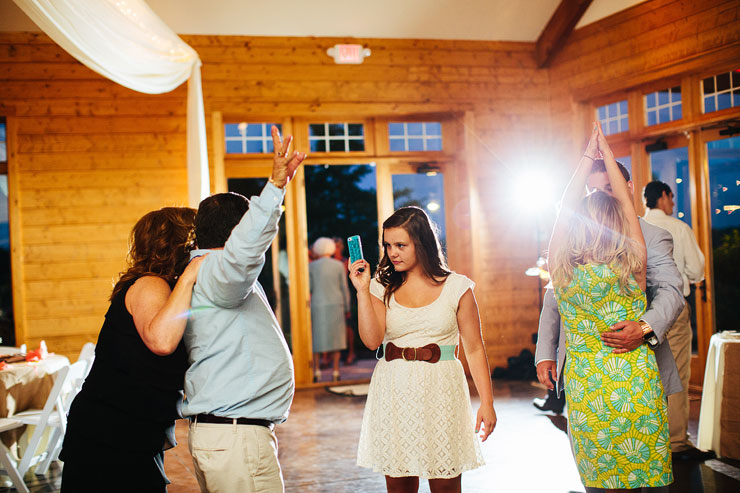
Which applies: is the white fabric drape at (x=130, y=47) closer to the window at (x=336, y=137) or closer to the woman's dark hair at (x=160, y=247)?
the window at (x=336, y=137)

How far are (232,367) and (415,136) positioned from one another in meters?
5.93

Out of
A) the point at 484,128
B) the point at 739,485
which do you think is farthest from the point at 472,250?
the point at 739,485

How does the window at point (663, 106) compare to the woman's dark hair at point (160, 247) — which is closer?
the woman's dark hair at point (160, 247)

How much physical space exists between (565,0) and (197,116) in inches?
160

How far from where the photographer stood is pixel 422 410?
2266mm

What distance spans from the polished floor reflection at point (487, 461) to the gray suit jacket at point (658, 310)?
1.37m

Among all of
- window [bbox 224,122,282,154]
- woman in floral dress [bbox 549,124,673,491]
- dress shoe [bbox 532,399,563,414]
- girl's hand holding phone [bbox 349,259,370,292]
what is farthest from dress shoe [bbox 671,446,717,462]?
window [bbox 224,122,282,154]

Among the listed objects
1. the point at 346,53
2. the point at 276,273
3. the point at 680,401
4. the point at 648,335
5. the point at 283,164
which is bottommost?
the point at 680,401

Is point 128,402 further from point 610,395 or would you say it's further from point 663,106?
point 663,106

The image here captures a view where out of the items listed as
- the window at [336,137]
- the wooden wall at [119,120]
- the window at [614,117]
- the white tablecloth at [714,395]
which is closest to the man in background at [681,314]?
the white tablecloth at [714,395]

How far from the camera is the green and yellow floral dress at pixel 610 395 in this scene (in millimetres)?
2223

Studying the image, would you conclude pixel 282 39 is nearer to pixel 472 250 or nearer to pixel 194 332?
pixel 472 250

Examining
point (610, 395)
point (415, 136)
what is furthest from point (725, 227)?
point (610, 395)

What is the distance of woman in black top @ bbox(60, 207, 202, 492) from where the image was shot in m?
1.86
